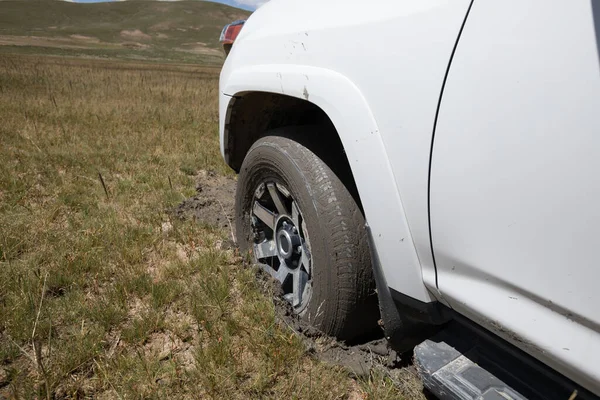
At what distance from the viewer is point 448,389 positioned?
3.89ft

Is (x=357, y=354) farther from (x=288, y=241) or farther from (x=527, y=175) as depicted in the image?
(x=527, y=175)

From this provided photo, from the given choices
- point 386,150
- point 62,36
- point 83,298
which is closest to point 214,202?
point 83,298

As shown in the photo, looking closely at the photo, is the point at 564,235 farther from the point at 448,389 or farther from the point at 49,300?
the point at 49,300

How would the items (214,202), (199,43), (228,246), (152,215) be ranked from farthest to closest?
(199,43)
(214,202)
(152,215)
(228,246)

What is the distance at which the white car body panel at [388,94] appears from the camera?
1084 millimetres

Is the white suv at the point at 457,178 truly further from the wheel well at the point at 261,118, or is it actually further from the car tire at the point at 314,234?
the wheel well at the point at 261,118

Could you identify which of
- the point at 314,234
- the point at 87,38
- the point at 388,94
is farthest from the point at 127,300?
the point at 87,38

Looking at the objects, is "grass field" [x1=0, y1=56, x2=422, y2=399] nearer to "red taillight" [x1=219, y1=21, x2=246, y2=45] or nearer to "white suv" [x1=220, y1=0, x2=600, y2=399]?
"white suv" [x1=220, y1=0, x2=600, y2=399]

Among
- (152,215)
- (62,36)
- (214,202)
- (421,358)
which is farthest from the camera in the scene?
(62,36)

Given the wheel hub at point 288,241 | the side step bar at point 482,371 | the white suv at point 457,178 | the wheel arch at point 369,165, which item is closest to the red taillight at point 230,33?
the white suv at point 457,178

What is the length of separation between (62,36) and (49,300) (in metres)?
89.8

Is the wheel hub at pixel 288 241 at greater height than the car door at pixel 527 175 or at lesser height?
lesser

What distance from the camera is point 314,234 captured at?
5.23 ft

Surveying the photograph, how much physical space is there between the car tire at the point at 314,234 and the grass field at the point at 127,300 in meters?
0.19
